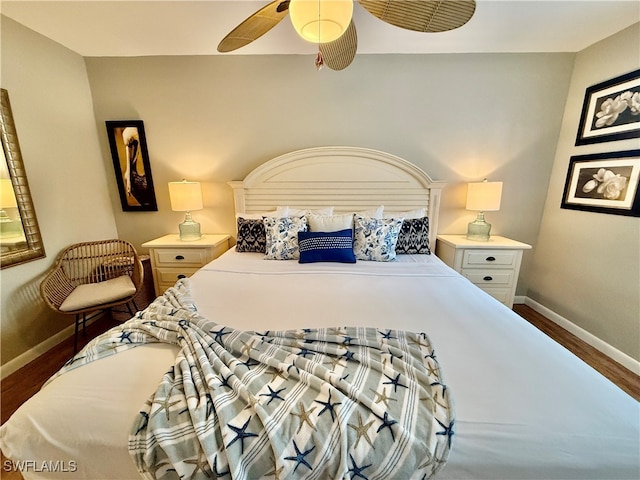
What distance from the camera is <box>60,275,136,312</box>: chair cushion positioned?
1921mm

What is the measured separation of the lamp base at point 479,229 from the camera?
248 cm

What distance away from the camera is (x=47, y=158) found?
2.14 metres

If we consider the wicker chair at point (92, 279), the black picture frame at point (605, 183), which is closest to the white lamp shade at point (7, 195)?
the wicker chair at point (92, 279)

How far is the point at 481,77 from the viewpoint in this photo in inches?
95.7

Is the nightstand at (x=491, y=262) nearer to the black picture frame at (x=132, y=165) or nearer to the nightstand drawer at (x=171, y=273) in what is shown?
the nightstand drawer at (x=171, y=273)

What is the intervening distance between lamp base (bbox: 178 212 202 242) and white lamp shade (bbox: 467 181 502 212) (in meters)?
2.68

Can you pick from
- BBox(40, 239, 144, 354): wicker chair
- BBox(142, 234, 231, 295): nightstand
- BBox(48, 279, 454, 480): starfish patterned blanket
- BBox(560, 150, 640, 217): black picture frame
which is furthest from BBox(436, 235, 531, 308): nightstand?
BBox(40, 239, 144, 354): wicker chair

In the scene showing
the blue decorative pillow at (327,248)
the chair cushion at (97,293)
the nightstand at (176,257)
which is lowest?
the chair cushion at (97,293)

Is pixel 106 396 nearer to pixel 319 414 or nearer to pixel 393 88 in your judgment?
pixel 319 414

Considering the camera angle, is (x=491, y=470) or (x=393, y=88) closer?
(x=491, y=470)

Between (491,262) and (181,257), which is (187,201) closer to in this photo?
(181,257)

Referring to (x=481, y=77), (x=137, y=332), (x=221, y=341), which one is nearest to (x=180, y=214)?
(x=137, y=332)

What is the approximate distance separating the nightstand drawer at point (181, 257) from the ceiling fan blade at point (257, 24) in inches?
65.2

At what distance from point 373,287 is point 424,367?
0.72m
